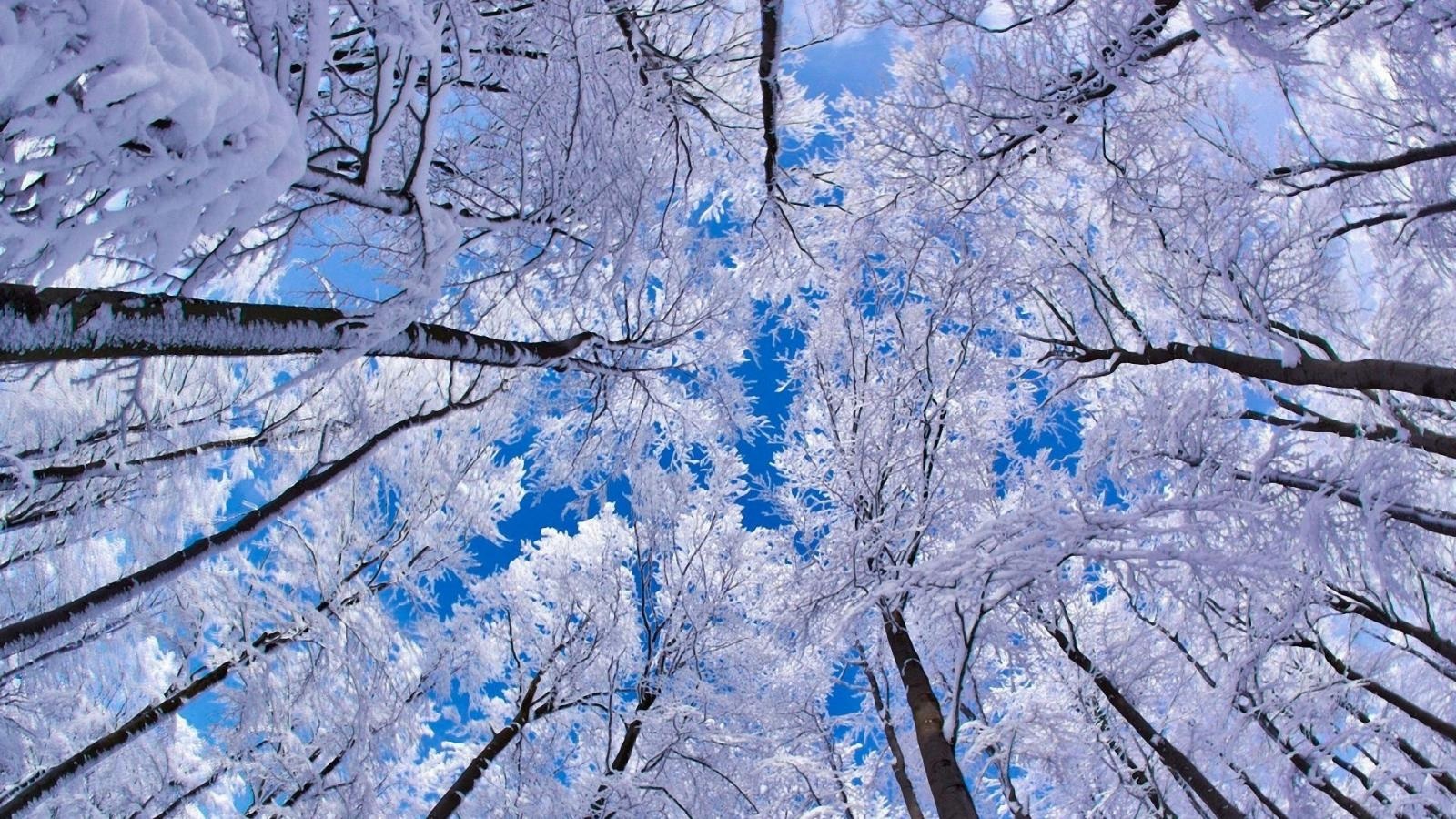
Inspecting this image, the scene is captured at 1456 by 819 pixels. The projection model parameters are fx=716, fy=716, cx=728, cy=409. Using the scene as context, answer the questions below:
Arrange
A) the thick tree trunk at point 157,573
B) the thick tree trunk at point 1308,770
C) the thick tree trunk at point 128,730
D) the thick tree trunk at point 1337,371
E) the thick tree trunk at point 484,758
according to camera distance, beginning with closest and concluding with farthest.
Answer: the thick tree trunk at point 1337,371 < the thick tree trunk at point 157,573 < the thick tree trunk at point 128,730 < the thick tree trunk at point 1308,770 < the thick tree trunk at point 484,758

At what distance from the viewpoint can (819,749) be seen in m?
7.65

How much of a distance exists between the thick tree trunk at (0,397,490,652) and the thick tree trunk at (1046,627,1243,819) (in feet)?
16.3

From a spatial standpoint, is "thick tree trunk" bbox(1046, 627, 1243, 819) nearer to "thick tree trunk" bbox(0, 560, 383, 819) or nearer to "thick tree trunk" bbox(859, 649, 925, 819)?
"thick tree trunk" bbox(859, 649, 925, 819)

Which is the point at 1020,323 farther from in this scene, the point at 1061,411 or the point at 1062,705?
the point at 1062,705

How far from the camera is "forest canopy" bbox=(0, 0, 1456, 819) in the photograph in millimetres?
1924

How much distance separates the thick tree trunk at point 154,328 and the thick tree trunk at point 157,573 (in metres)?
1.24

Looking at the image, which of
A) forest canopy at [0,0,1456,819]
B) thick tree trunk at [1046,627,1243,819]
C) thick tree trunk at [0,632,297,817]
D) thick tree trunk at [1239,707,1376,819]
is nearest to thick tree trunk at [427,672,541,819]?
forest canopy at [0,0,1456,819]

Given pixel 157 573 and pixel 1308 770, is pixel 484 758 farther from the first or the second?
pixel 1308 770

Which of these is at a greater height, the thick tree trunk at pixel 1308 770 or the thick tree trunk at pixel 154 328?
the thick tree trunk at pixel 154 328

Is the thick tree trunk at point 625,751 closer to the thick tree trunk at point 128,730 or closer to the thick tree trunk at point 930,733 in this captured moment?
the thick tree trunk at point 930,733

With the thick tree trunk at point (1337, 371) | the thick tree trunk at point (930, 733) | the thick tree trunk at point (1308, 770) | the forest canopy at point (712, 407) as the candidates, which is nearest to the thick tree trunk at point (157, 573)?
the forest canopy at point (712, 407)

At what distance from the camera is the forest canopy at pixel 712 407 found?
192 cm

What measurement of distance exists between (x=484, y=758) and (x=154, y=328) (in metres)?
4.97

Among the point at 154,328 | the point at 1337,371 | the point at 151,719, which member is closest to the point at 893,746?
the point at 1337,371
